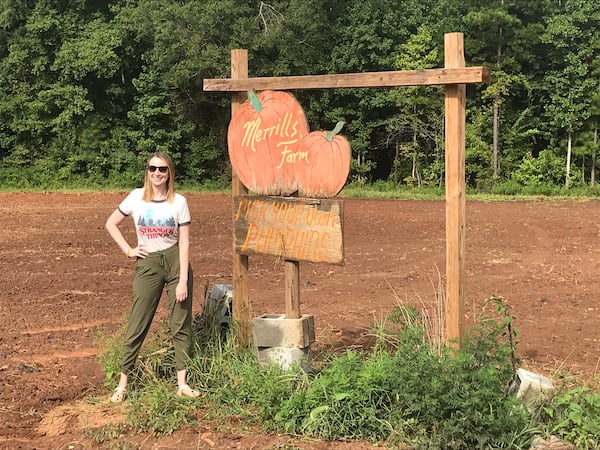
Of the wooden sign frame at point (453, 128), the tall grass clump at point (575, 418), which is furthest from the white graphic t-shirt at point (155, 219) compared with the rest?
the tall grass clump at point (575, 418)

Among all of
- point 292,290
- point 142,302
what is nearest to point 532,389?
point 292,290

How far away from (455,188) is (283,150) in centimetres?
124

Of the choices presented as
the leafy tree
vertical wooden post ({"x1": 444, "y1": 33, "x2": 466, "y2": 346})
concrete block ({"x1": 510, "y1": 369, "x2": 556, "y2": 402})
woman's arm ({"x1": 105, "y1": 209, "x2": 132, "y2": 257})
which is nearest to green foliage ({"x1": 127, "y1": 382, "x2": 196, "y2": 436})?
woman's arm ({"x1": 105, "y1": 209, "x2": 132, "y2": 257})

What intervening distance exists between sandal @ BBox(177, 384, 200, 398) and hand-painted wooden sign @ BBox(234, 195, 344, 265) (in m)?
1.06

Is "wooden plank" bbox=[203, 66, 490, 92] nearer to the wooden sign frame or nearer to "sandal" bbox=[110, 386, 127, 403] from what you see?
the wooden sign frame

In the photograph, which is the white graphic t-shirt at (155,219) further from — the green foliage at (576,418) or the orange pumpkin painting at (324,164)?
the green foliage at (576,418)

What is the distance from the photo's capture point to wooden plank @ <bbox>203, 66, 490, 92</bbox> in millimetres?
4215

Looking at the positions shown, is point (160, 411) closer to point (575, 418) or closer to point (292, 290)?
point (292, 290)

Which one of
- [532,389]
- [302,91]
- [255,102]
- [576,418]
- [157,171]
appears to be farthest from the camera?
[302,91]

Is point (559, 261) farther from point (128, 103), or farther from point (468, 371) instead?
point (128, 103)

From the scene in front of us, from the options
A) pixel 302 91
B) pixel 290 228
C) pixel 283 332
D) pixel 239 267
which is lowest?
pixel 283 332

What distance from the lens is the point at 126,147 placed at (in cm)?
2686

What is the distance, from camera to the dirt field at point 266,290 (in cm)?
465

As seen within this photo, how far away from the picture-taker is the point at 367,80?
4605 millimetres
